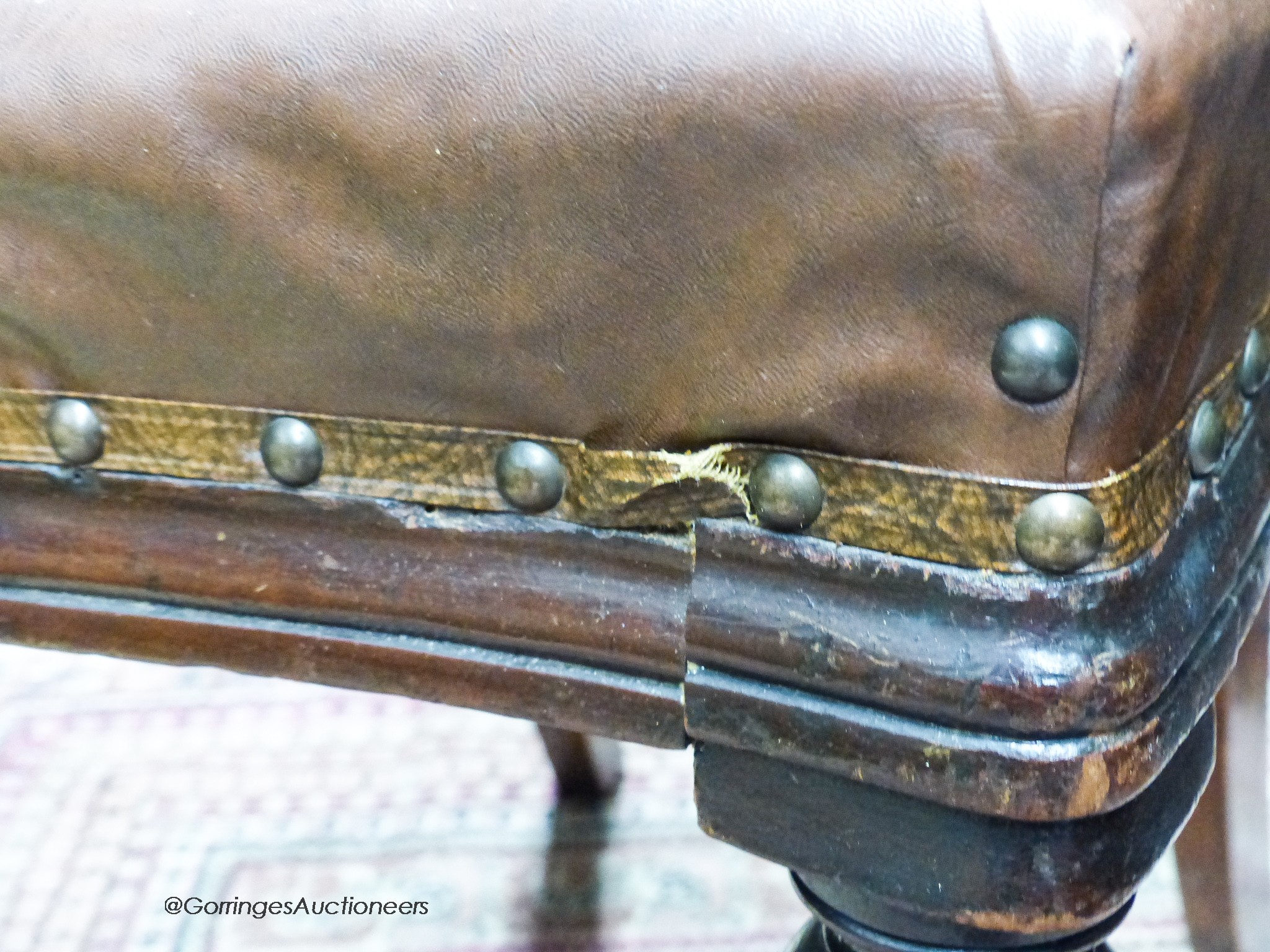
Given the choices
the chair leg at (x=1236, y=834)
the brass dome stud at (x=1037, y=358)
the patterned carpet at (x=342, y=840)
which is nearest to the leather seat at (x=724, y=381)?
the brass dome stud at (x=1037, y=358)

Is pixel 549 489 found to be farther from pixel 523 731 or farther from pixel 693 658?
pixel 523 731

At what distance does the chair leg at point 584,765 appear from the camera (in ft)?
3.19

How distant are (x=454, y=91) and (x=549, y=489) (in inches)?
4.8

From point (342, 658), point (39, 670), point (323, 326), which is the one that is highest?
point (323, 326)

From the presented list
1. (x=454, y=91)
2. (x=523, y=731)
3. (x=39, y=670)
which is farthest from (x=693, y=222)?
(x=39, y=670)

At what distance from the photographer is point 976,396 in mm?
310

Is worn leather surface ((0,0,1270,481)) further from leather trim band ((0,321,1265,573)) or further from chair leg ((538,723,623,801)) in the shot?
chair leg ((538,723,623,801))

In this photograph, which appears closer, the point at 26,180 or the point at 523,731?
the point at 26,180

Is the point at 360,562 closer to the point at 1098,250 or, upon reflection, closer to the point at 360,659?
the point at 360,659

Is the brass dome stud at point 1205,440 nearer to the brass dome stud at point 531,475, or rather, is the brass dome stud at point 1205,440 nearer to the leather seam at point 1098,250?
the leather seam at point 1098,250

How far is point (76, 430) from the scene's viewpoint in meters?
0.44

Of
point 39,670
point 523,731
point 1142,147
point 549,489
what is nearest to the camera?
point 1142,147

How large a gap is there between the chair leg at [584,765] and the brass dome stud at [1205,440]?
661 millimetres

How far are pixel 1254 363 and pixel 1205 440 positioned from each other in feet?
0.21
